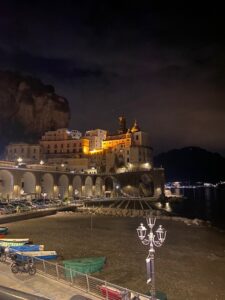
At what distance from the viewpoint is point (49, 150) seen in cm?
13562

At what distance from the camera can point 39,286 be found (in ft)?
45.7

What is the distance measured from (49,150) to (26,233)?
101901 millimetres

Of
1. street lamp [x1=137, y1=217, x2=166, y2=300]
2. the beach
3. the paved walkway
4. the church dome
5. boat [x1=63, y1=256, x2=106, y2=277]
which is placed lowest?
the beach

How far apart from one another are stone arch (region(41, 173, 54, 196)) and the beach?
4247 centimetres

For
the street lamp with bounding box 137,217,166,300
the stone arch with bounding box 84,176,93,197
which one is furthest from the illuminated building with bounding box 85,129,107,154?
the street lamp with bounding box 137,217,166,300

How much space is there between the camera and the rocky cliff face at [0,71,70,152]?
5500 inches

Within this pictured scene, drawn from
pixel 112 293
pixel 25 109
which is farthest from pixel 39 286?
pixel 25 109

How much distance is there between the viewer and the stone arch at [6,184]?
6769 centimetres

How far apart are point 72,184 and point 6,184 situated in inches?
1247

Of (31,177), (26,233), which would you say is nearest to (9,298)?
(26,233)

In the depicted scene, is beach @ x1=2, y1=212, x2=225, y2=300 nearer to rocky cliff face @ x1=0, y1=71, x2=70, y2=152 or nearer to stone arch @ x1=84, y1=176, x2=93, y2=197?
stone arch @ x1=84, y1=176, x2=93, y2=197

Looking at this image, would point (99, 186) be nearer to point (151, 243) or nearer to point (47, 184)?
point (47, 184)

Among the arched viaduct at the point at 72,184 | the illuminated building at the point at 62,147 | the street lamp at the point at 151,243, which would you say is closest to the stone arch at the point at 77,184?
the arched viaduct at the point at 72,184

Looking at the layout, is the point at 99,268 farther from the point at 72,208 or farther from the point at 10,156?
the point at 10,156
